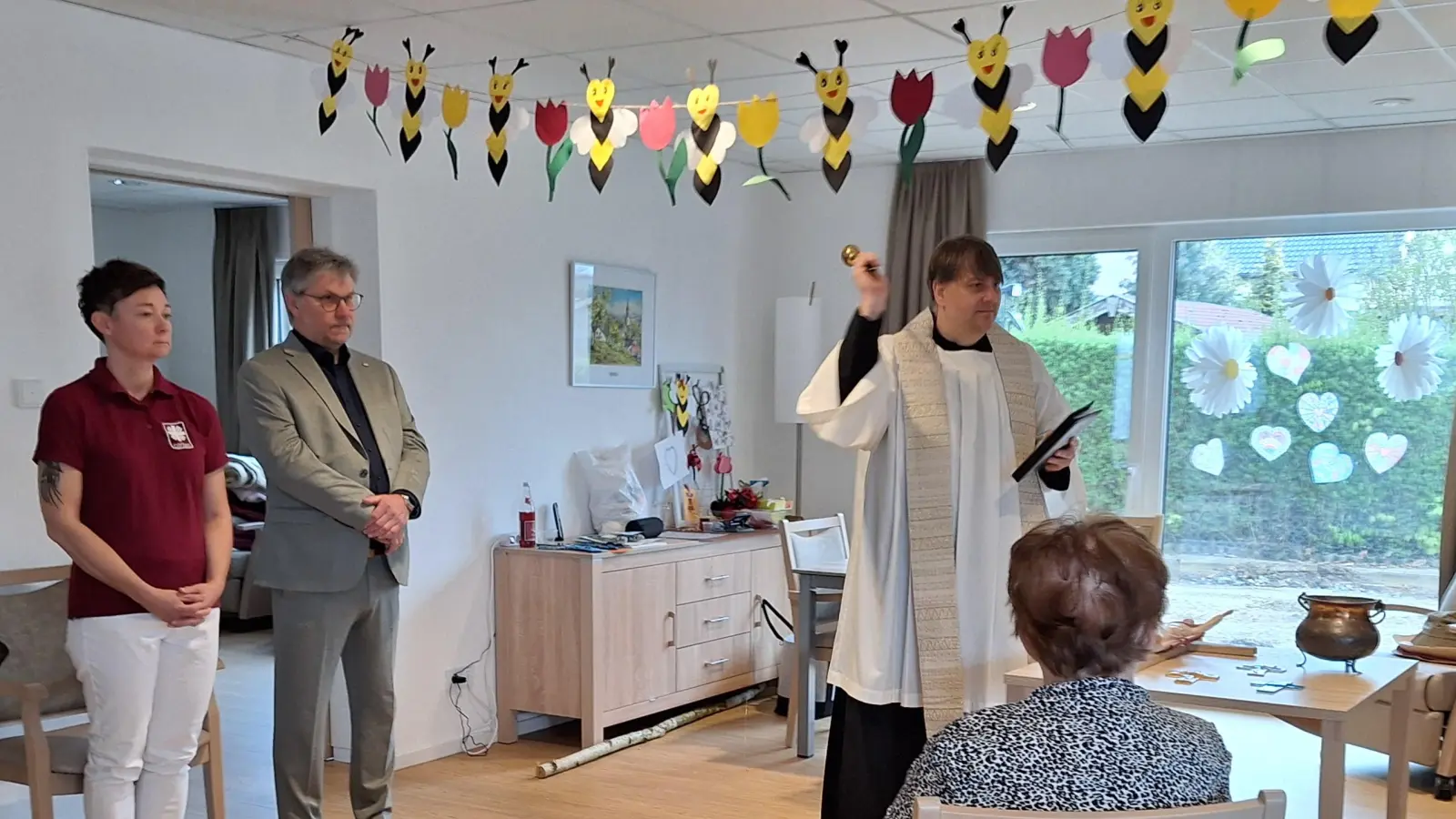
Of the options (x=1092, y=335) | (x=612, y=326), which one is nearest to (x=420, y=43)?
(x=612, y=326)

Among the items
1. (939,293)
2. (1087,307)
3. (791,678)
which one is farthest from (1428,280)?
(939,293)

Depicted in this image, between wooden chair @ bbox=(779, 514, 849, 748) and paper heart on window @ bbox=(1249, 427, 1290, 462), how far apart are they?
1.85m

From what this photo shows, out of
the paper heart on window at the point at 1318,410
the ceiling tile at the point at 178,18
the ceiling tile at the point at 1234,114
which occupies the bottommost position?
the paper heart on window at the point at 1318,410

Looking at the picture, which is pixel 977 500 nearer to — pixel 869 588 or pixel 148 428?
pixel 869 588

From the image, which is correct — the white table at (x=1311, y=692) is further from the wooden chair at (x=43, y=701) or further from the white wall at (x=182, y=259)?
the white wall at (x=182, y=259)

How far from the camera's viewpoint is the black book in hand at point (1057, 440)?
9.02 ft

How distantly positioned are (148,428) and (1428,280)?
4736 mm

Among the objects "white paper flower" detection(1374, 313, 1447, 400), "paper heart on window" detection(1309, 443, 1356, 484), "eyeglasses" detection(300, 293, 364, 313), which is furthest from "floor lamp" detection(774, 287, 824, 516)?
"eyeglasses" detection(300, 293, 364, 313)

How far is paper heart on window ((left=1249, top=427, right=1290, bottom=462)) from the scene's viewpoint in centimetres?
551

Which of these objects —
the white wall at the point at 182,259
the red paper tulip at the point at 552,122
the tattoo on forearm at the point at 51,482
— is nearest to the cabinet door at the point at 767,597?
the red paper tulip at the point at 552,122

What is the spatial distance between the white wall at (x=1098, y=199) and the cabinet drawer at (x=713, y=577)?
1065 millimetres

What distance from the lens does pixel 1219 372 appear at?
562 centimetres

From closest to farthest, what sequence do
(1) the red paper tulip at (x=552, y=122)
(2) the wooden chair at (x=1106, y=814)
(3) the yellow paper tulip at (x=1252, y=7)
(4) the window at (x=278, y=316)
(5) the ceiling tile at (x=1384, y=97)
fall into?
(2) the wooden chair at (x=1106, y=814), (3) the yellow paper tulip at (x=1252, y=7), (1) the red paper tulip at (x=552, y=122), (5) the ceiling tile at (x=1384, y=97), (4) the window at (x=278, y=316)

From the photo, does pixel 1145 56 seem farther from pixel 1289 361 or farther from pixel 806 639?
pixel 1289 361
